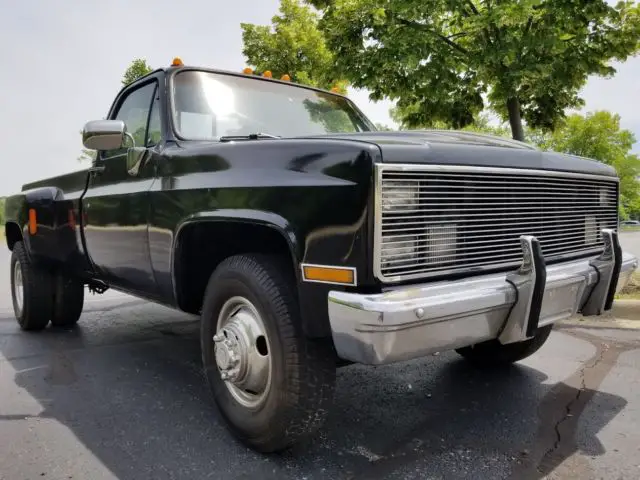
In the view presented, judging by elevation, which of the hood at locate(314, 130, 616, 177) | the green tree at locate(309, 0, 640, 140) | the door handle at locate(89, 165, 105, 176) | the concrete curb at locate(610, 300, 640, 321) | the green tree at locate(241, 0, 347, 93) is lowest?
the concrete curb at locate(610, 300, 640, 321)

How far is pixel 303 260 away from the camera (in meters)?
2.30

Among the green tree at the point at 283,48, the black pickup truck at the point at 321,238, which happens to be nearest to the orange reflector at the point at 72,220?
the black pickup truck at the point at 321,238

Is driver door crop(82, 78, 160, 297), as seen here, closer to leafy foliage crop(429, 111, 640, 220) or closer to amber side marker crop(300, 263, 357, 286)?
amber side marker crop(300, 263, 357, 286)

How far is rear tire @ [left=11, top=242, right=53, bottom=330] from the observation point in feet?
16.6

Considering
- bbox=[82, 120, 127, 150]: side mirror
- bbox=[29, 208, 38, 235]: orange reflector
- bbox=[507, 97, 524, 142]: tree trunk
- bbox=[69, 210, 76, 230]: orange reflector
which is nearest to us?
bbox=[82, 120, 127, 150]: side mirror

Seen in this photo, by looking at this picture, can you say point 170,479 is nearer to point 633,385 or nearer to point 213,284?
point 213,284

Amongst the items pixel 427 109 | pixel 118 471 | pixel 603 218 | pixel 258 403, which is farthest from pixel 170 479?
pixel 427 109

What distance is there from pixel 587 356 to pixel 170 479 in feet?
10.8

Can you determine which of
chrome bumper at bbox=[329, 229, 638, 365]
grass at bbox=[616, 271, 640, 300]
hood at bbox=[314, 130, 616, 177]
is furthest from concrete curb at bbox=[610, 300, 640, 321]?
chrome bumper at bbox=[329, 229, 638, 365]

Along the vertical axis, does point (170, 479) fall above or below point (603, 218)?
A: below

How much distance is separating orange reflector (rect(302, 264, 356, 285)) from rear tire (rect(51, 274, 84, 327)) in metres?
3.54

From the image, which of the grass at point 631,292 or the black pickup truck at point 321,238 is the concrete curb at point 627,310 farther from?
the black pickup truck at point 321,238

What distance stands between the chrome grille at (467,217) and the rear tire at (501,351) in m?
0.85

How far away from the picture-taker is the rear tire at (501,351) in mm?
3739
